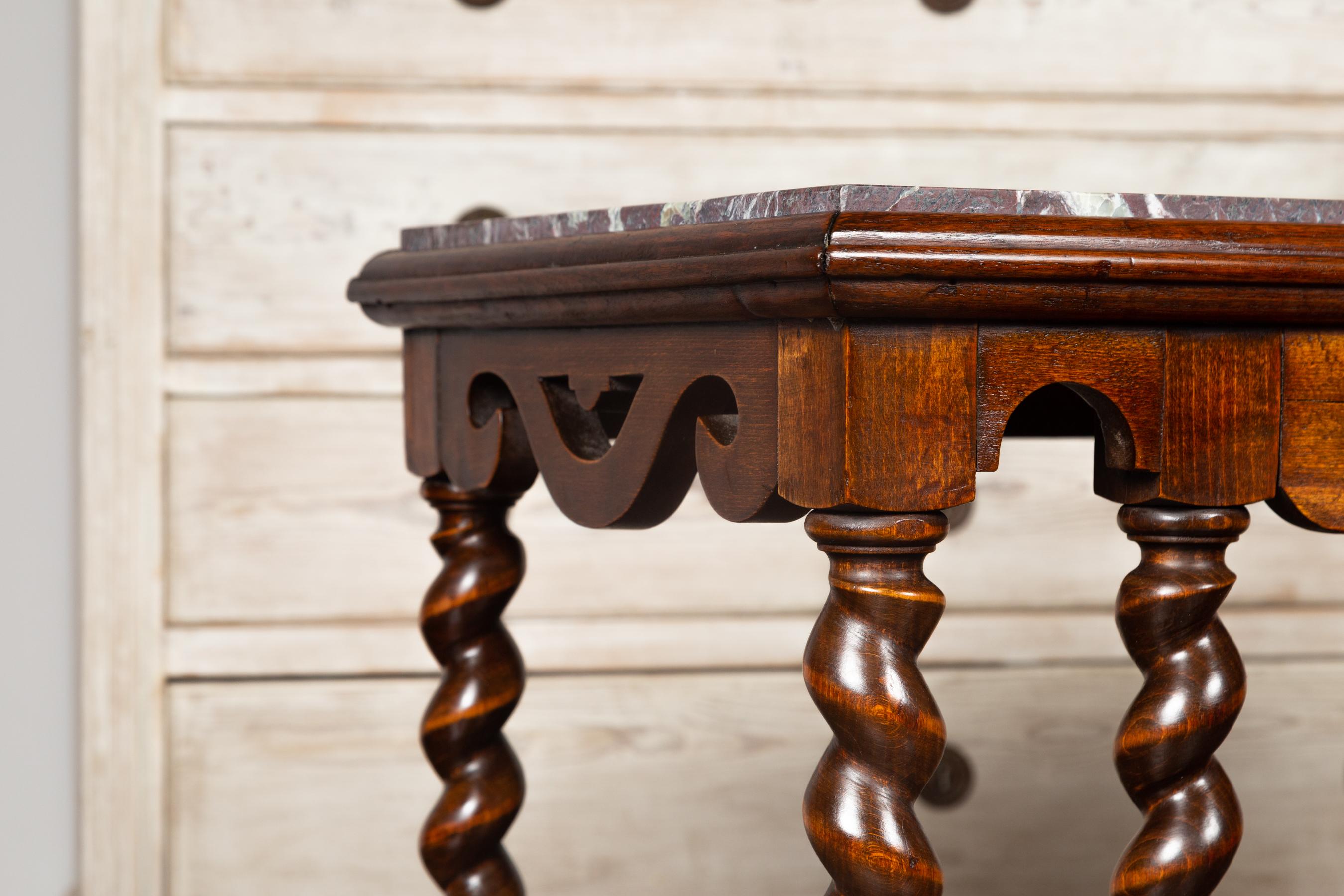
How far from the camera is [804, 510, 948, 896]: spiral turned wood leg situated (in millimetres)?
474

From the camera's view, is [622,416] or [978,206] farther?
[622,416]

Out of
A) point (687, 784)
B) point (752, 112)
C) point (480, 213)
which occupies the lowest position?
point (687, 784)

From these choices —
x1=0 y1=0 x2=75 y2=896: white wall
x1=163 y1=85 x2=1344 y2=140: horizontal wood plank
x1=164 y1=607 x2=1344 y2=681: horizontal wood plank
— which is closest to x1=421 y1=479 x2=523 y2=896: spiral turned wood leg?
x1=164 y1=607 x2=1344 y2=681: horizontal wood plank

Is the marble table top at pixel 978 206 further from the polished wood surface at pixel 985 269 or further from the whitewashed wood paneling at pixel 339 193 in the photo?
the whitewashed wood paneling at pixel 339 193

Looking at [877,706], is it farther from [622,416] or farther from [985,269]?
[622,416]

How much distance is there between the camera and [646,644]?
125 cm

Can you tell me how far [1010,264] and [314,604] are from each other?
3.11 ft

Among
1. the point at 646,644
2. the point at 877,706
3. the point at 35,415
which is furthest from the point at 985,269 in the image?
the point at 35,415

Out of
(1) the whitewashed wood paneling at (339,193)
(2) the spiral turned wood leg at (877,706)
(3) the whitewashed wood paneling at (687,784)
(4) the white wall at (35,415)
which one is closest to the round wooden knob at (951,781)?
(3) the whitewashed wood paneling at (687,784)

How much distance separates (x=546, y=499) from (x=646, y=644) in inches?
6.7

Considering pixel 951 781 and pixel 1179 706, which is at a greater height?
pixel 1179 706

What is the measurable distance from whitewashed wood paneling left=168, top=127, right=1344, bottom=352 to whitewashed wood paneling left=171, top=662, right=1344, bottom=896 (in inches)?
13.8

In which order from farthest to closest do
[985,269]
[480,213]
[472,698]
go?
[480,213] < [472,698] < [985,269]

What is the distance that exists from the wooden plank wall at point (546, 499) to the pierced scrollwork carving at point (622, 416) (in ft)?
1.68
